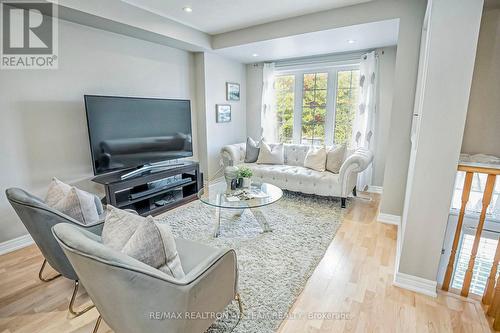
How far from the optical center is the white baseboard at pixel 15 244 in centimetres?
250

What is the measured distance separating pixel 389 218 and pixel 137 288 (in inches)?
122

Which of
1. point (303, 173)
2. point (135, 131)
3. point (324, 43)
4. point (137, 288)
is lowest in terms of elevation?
point (303, 173)

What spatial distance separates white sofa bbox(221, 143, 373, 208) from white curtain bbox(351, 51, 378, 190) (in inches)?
16.2

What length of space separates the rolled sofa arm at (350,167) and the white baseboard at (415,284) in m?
1.58

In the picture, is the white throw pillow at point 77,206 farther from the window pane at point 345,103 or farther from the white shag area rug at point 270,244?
the window pane at point 345,103

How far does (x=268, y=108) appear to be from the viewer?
5.03 metres

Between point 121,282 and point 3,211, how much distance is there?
8.18ft

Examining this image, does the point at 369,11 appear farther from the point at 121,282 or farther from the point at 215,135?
the point at 121,282

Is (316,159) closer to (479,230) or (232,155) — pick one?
(232,155)

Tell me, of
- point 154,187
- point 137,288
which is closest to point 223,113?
point 154,187

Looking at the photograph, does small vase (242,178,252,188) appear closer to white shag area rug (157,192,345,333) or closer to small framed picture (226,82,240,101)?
white shag area rug (157,192,345,333)

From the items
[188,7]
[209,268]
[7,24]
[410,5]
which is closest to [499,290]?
[209,268]

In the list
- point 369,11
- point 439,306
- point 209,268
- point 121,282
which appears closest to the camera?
point 121,282

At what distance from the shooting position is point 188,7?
298cm
